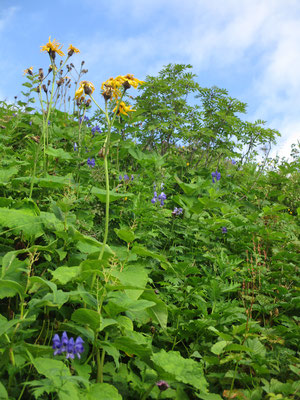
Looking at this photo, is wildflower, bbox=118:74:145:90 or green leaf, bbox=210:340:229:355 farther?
wildflower, bbox=118:74:145:90

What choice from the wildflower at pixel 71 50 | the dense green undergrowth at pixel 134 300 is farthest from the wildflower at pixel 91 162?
the wildflower at pixel 71 50

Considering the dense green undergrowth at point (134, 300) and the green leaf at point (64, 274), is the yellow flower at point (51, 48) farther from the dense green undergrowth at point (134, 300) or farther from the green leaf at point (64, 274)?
the green leaf at point (64, 274)

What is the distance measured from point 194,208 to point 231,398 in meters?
1.74

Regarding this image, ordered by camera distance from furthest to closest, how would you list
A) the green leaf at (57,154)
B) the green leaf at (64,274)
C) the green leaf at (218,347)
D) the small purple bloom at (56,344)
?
the green leaf at (57,154), the green leaf at (218,347), the green leaf at (64,274), the small purple bloom at (56,344)

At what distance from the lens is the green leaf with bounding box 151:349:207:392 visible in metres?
1.62

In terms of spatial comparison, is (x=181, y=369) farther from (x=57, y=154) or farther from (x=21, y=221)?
(x=57, y=154)

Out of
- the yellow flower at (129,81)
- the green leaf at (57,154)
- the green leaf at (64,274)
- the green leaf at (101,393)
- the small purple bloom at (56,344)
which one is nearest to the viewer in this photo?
the small purple bloom at (56,344)

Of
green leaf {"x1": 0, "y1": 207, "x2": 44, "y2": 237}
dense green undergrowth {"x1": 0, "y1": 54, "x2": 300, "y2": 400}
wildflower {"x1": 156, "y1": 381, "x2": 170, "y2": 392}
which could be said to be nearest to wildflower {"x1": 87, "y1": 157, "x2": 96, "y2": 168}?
dense green undergrowth {"x1": 0, "y1": 54, "x2": 300, "y2": 400}

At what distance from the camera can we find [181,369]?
1.67 m

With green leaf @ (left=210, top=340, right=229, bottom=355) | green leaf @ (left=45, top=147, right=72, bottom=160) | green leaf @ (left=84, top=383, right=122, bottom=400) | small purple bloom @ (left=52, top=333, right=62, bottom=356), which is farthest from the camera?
green leaf @ (left=45, top=147, right=72, bottom=160)

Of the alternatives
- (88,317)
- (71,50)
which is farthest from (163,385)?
(71,50)

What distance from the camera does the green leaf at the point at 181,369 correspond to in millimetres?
1619

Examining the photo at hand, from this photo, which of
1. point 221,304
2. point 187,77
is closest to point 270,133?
point 187,77

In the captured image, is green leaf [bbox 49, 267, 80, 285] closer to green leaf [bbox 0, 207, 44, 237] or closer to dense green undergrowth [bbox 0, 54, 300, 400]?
dense green undergrowth [bbox 0, 54, 300, 400]
